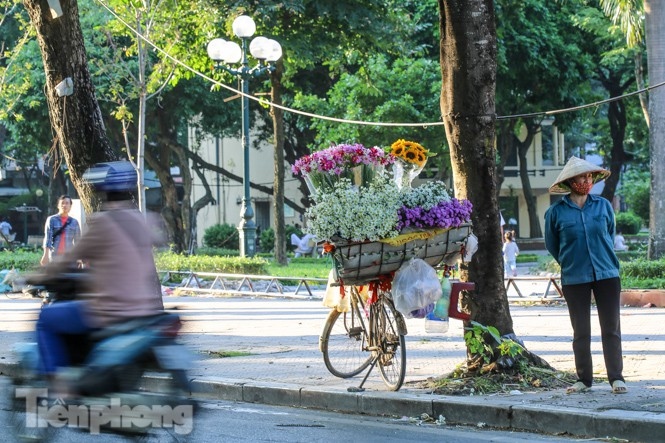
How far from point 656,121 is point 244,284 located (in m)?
9.41

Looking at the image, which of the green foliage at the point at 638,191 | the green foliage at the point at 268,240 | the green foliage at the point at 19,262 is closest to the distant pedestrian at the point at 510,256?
the green foliage at the point at 19,262

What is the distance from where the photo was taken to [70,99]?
13406 mm

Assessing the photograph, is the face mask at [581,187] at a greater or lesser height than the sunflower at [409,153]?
lesser

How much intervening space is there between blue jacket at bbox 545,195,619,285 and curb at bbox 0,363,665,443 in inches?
47.3

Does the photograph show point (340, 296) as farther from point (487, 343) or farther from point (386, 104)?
point (386, 104)

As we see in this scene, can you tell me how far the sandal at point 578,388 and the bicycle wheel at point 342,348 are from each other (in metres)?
2.05

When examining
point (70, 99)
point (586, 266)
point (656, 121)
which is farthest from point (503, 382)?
point (656, 121)

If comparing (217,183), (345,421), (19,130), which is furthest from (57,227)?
(217,183)

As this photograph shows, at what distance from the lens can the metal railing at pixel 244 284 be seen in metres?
23.2

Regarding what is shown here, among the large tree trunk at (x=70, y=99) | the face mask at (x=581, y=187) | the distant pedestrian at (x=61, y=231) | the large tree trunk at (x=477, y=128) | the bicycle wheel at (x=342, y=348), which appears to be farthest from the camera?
the distant pedestrian at (x=61, y=231)

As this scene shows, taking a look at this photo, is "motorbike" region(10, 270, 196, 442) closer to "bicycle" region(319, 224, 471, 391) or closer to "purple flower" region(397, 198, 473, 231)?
"bicycle" region(319, 224, 471, 391)

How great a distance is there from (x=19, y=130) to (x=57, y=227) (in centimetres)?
2772

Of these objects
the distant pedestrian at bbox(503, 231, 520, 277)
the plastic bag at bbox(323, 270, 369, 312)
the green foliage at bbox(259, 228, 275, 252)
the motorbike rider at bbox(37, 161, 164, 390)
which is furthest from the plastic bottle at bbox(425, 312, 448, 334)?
the green foliage at bbox(259, 228, 275, 252)

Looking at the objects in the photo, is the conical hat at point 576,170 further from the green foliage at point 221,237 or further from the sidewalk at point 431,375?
the green foliage at point 221,237
